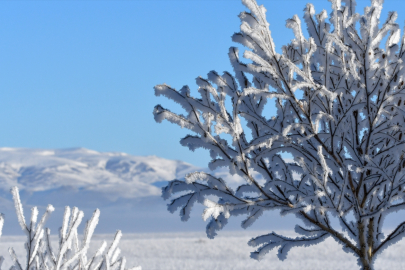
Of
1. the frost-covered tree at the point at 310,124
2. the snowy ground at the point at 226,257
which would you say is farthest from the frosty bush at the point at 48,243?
the snowy ground at the point at 226,257

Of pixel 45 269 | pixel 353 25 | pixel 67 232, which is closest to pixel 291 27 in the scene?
pixel 353 25

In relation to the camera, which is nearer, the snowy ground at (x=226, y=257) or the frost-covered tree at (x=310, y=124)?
the frost-covered tree at (x=310, y=124)

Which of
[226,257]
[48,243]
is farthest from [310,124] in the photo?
[226,257]

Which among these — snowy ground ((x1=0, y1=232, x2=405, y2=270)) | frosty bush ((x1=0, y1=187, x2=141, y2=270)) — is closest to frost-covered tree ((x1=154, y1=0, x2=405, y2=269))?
frosty bush ((x1=0, y1=187, x2=141, y2=270))

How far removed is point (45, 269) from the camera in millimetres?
3033

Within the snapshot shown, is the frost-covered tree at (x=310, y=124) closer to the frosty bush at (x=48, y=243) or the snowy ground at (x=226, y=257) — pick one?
the frosty bush at (x=48, y=243)

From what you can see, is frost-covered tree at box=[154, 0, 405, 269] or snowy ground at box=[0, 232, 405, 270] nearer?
frost-covered tree at box=[154, 0, 405, 269]

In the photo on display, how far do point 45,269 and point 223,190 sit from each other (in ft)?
5.26

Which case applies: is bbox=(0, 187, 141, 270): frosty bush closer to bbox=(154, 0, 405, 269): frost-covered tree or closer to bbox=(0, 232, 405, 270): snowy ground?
bbox=(154, 0, 405, 269): frost-covered tree

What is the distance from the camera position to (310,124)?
3.21 m

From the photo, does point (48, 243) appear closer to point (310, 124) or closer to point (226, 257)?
point (310, 124)

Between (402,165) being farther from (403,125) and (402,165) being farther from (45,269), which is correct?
(45,269)

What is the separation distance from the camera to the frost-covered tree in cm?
305

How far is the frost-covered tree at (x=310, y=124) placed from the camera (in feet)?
10.0
